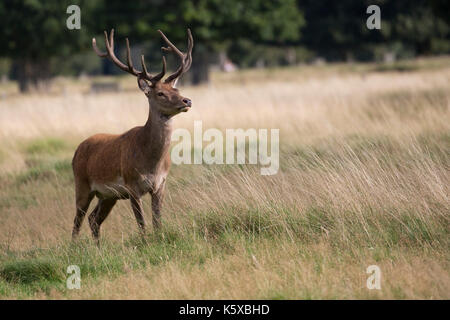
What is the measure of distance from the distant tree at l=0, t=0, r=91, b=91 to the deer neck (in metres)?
28.5

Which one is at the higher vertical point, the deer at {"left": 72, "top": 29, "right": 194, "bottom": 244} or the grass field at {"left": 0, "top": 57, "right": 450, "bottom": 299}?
the deer at {"left": 72, "top": 29, "right": 194, "bottom": 244}

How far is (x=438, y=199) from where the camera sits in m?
6.18

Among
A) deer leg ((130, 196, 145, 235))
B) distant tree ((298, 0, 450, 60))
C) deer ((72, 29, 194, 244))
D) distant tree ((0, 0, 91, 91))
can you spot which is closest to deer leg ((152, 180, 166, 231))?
deer ((72, 29, 194, 244))

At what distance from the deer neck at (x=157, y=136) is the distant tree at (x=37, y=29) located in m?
28.5

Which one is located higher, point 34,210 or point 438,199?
point 438,199

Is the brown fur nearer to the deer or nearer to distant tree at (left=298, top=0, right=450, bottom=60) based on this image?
the deer

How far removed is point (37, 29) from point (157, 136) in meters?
29.5

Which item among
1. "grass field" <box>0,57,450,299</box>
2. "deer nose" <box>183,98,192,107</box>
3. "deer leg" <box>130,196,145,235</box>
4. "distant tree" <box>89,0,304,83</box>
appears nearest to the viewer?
"grass field" <box>0,57,450,299</box>

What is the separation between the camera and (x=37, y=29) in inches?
1356

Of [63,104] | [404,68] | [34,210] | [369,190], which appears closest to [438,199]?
[369,190]

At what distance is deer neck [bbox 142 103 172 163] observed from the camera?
269 inches

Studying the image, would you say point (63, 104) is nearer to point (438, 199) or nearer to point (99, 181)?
point (99, 181)
